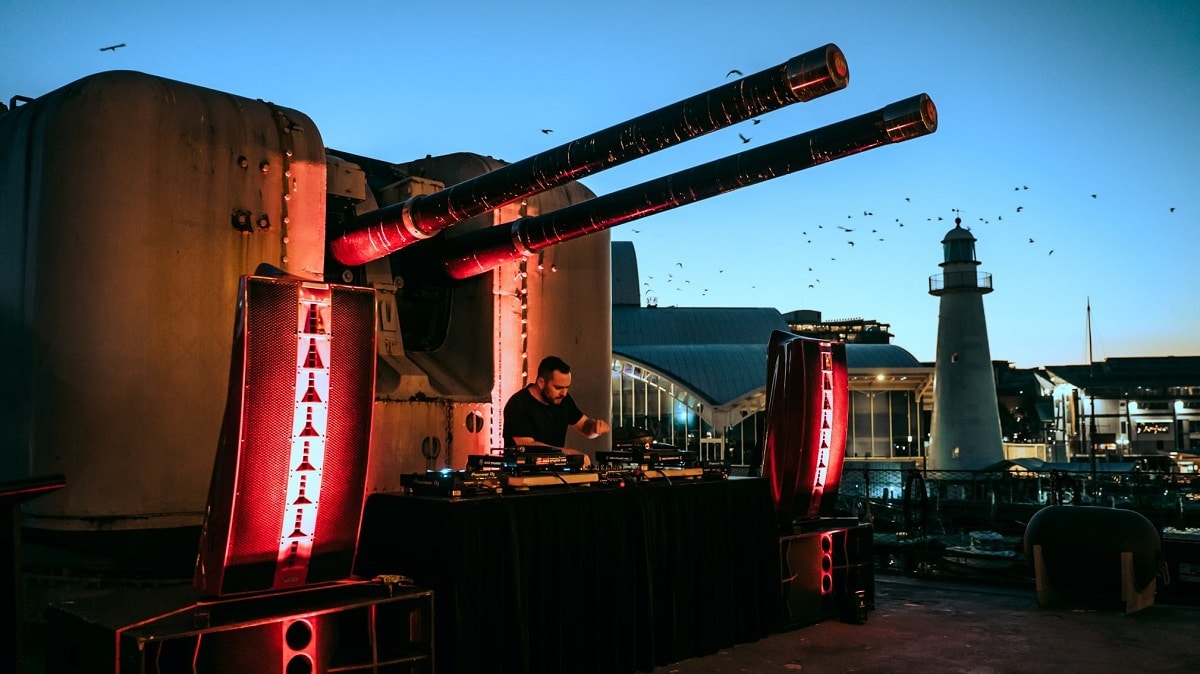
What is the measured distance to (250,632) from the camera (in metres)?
3.78

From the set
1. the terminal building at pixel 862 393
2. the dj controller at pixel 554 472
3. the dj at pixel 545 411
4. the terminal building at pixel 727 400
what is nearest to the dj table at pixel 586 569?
the dj controller at pixel 554 472

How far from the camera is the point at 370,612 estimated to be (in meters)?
4.04

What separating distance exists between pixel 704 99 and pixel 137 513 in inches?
190

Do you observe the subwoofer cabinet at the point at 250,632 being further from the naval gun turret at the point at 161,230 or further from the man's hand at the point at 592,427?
the man's hand at the point at 592,427

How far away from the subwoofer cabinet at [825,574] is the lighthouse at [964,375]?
24.7 m

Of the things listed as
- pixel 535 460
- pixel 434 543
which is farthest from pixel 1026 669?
pixel 434 543

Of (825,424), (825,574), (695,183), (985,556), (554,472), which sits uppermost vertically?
(695,183)

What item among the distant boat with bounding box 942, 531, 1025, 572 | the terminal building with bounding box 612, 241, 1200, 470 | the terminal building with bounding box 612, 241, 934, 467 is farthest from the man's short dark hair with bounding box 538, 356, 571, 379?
the terminal building with bounding box 612, 241, 934, 467

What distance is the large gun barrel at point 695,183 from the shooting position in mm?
→ 5285

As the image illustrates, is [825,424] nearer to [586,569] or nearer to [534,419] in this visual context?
[534,419]

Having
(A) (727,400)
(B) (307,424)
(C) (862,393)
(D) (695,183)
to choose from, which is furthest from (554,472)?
(C) (862,393)

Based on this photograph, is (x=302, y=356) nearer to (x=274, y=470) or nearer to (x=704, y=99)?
(x=274, y=470)

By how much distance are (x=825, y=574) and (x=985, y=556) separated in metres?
3.47

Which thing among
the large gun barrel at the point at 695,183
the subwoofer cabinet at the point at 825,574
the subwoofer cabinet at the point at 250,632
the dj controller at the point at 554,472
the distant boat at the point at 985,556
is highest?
the large gun barrel at the point at 695,183
